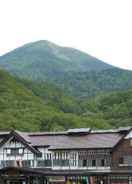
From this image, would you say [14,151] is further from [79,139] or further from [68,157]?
[79,139]

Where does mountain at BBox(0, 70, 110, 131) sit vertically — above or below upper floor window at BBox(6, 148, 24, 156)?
above

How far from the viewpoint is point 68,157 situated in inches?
2154

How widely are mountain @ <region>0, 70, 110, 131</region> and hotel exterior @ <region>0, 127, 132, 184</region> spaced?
56447mm

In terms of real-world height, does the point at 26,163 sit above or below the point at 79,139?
below

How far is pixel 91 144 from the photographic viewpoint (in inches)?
2131

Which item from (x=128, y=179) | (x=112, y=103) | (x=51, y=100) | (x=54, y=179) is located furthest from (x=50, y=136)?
(x=51, y=100)

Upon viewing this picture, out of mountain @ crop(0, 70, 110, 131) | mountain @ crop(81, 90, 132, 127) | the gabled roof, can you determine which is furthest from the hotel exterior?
mountain @ crop(81, 90, 132, 127)

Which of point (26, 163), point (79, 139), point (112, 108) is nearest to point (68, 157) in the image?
point (79, 139)

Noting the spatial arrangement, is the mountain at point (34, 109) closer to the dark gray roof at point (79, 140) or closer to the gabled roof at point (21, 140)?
the gabled roof at point (21, 140)

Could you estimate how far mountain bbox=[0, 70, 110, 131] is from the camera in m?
124

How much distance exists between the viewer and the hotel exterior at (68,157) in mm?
51500

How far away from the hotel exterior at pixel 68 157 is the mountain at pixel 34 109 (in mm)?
56447

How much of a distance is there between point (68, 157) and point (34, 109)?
8829 cm

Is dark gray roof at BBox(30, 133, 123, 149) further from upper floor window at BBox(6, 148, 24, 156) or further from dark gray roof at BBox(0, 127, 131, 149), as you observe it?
upper floor window at BBox(6, 148, 24, 156)
